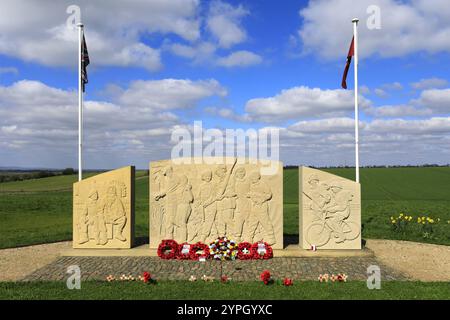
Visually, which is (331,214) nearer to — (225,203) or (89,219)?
(225,203)

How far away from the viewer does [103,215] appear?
11.9 meters

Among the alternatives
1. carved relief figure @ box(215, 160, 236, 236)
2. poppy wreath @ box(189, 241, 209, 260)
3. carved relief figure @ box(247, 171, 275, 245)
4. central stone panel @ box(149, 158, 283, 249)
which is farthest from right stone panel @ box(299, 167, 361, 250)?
poppy wreath @ box(189, 241, 209, 260)

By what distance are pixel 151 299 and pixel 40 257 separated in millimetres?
5946

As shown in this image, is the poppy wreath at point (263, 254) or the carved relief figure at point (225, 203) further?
the carved relief figure at point (225, 203)

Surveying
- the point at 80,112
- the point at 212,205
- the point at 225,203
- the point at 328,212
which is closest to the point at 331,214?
the point at 328,212

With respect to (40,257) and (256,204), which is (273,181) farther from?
(40,257)

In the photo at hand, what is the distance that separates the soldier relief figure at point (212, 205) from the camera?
11844 millimetres

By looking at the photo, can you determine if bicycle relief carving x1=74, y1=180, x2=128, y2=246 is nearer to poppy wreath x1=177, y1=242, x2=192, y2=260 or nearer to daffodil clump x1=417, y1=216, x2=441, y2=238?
poppy wreath x1=177, y1=242, x2=192, y2=260

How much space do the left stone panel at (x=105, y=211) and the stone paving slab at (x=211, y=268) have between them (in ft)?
2.62

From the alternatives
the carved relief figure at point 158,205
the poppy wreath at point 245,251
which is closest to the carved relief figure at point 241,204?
the poppy wreath at point 245,251

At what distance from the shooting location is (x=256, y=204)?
11844 millimetres

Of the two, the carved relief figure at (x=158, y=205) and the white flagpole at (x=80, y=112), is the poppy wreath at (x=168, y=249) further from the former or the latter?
the white flagpole at (x=80, y=112)

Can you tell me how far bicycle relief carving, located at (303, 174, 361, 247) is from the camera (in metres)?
11.8
